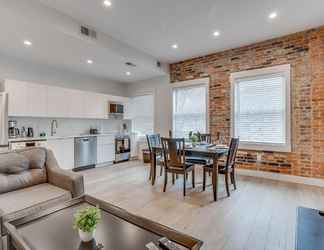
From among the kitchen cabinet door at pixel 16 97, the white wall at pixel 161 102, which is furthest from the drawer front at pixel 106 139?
the kitchen cabinet door at pixel 16 97

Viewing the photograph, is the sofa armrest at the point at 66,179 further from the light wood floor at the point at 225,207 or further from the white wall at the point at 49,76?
the white wall at the point at 49,76

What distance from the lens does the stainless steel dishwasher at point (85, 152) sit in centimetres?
496

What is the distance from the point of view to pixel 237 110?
4715 mm

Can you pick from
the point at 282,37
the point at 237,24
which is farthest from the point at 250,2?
Result: the point at 282,37

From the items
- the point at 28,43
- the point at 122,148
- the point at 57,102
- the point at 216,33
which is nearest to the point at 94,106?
the point at 57,102

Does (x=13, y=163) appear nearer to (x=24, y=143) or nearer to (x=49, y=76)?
(x=24, y=143)

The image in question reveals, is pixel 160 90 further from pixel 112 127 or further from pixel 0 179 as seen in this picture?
pixel 0 179

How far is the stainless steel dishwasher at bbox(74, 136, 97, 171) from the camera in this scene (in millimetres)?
4957

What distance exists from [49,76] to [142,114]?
10.1ft

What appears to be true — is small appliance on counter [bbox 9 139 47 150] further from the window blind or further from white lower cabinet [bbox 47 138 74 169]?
the window blind

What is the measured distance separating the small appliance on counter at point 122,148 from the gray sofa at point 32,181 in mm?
3328

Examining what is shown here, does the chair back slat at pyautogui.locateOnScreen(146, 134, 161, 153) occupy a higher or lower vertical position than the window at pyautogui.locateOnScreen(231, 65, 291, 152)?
lower

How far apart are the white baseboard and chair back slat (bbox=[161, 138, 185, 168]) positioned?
214 cm

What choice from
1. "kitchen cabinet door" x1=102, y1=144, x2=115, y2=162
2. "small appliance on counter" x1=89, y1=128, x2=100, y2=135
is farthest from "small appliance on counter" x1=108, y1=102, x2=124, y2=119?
"kitchen cabinet door" x1=102, y1=144, x2=115, y2=162
